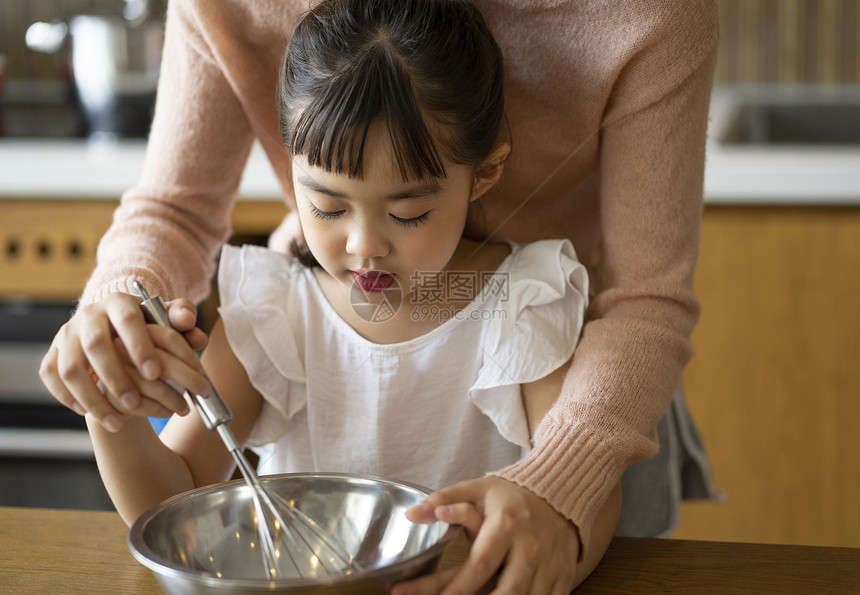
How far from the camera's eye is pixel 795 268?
1326 mm

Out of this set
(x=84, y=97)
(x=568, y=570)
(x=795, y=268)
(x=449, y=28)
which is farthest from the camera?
(x=84, y=97)

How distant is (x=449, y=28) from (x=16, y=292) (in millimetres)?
1110

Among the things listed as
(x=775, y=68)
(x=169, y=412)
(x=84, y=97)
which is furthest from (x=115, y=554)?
(x=775, y=68)

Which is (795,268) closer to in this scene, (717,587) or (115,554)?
(717,587)

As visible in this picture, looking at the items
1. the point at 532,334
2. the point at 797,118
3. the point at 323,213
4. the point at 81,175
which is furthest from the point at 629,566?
the point at 797,118

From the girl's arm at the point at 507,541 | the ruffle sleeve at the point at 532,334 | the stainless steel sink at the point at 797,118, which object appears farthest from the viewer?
the stainless steel sink at the point at 797,118

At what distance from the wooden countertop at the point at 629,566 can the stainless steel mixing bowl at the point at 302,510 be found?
41 mm

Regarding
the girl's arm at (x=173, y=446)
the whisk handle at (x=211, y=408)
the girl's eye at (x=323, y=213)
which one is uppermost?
the girl's eye at (x=323, y=213)

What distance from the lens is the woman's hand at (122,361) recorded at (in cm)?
52

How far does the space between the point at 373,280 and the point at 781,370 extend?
92cm

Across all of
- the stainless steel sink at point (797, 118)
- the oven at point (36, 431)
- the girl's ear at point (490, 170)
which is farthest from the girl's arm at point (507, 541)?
the stainless steel sink at point (797, 118)

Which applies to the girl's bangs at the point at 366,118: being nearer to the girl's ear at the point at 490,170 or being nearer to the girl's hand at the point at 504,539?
the girl's ear at the point at 490,170

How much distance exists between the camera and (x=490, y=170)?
0.69 m

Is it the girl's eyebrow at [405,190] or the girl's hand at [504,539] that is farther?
the girl's eyebrow at [405,190]
